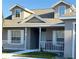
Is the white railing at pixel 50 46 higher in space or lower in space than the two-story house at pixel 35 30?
lower

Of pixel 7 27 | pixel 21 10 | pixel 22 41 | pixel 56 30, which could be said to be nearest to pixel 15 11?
pixel 21 10

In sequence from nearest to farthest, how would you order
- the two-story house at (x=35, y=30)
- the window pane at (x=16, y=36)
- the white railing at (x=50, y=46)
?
the white railing at (x=50, y=46) < the two-story house at (x=35, y=30) < the window pane at (x=16, y=36)

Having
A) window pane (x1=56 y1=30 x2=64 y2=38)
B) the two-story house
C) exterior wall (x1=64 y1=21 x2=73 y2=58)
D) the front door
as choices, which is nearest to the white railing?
the two-story house

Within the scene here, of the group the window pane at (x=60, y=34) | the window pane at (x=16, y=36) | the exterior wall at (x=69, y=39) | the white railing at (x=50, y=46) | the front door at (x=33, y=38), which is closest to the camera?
the exterior wall at (x=69, y=39)

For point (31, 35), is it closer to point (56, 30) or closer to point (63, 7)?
point (56, 30)

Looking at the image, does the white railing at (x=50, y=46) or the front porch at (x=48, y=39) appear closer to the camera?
the white railing at (x=50, y=46)

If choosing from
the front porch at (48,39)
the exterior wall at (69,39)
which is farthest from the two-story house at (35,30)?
the exterior wall at (69,39)

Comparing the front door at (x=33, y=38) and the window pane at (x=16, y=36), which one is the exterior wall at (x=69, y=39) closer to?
the front door at (x=33, y=38)

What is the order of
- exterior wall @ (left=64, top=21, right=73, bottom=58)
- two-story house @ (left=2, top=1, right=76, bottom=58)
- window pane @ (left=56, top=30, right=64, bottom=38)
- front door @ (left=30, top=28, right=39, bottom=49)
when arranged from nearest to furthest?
exterior wall @ (left=64, top=21, right=73, bottom=58) < two-story house @ (left=2, top=1, right=76, bottom=58) < window pane @ (left=56, top=30, right=64, bottom=38) < front door @ (left=30, top=28, right=39, bottom=49)

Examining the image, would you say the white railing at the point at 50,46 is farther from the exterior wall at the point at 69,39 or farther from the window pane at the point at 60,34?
the exterior wall at the point at 69,39

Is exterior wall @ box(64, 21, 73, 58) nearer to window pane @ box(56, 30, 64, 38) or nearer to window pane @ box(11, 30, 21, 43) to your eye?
window pane @ box(56, 30, 64, 38)

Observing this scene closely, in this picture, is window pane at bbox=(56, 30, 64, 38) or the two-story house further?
window pane at bbox=(56, 30, 64, 38)

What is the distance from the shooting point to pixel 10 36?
15.8 m

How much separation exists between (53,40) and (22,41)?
2372 millimetres
